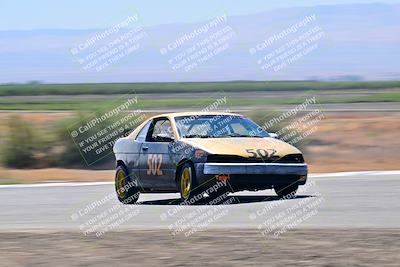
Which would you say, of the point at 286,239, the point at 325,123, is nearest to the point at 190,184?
the point at 286,239

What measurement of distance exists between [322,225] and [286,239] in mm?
1581

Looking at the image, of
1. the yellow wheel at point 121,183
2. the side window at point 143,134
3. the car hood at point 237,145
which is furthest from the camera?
the yellow wheel at point 121,183

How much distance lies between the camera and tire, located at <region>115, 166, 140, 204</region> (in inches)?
719

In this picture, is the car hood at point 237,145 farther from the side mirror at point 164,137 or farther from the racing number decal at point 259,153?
the side mirror at point 164,137

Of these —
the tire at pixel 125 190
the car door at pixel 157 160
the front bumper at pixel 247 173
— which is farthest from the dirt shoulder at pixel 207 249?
the tire at pixel 125 190

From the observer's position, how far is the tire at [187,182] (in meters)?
16.6

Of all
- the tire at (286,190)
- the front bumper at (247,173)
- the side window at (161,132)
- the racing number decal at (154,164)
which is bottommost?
the tire at (286,190)

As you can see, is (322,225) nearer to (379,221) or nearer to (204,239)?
(379,221)

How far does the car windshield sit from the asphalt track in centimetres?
104

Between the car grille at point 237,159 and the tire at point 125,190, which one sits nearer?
the car grille at point 237,159

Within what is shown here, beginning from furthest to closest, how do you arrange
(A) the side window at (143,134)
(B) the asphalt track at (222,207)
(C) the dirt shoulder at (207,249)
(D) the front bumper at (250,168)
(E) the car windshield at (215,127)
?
(A) the side window at (143,134) → (E) the car windshield at (215,127) → (D) the front bumper at (250,168) → (B) the asphalt track at (222,207) → (C) the dirt shoulder at (207,249)

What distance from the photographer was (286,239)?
1241 cm

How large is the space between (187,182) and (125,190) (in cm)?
185

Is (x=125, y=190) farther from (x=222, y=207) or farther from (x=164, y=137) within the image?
(x=222, y=207)
